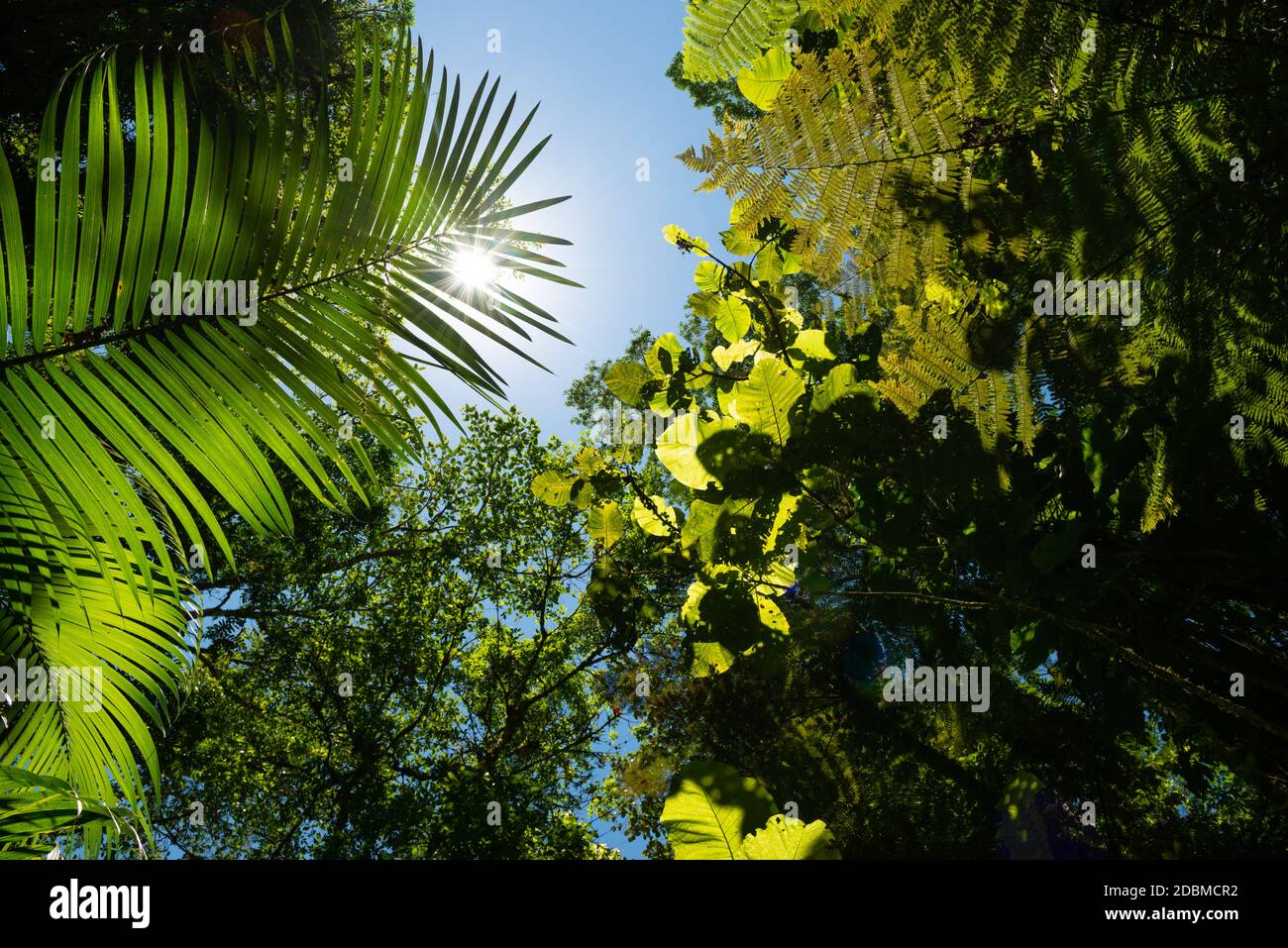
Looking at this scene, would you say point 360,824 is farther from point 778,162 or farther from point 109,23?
point 109,23

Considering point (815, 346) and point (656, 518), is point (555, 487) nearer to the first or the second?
point (656, 518)

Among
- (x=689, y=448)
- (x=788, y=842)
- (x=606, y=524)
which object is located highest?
(x=689, y=448)

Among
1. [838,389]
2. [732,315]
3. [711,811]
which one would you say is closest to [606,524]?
[732,315]

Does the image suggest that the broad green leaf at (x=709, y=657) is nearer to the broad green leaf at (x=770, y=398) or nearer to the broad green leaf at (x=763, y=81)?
the broad green leaf at (x=770, y=398)

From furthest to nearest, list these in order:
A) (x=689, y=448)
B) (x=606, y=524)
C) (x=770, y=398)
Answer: (x=606, y=524) → (x=689, y=448) → (x=770, y=398)

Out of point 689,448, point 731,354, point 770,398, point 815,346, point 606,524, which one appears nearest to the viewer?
point 770,398

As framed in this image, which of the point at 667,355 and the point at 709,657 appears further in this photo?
the point at 667,355

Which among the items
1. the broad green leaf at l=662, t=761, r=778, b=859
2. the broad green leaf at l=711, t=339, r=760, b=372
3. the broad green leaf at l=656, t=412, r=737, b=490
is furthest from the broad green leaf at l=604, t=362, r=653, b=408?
the broad green leaf at l=662, t=761, r=778, b=859

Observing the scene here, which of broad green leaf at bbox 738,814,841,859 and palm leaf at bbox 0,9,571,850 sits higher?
palm leaf at bbox 0,9,571,850

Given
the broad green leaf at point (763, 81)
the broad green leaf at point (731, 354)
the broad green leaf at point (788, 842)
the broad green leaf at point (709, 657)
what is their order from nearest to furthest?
the broad green leaf at point (788, 842)
the broad green leaf at point (763, 81)
the broad green leaf at point (709, 657)
the broad green leaf at point (731, 354)

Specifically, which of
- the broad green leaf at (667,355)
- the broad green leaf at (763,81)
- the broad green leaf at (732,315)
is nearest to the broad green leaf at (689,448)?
the broad green leaf at (667,355)

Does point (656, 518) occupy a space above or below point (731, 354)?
below

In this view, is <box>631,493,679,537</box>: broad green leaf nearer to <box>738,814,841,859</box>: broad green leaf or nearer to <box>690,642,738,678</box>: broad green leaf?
<box>690,642,738,678</box>: broad green leaf

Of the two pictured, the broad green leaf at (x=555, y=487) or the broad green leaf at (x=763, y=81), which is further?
the broad green leaf at (x=555, y=487)
